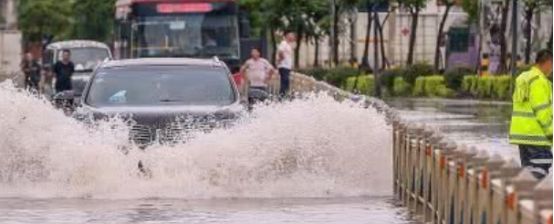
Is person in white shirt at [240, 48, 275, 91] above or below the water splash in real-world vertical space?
below

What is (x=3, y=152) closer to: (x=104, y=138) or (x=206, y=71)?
(x=104, y=138)

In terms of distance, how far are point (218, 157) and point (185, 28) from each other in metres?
23.1

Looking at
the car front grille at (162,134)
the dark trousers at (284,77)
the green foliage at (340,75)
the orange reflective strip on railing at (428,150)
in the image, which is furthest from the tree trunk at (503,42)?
the orange reflective strip on railing at (428,150)

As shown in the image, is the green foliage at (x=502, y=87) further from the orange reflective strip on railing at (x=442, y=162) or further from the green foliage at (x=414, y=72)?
the orange reflective strip on railing at (x=442, y=162)

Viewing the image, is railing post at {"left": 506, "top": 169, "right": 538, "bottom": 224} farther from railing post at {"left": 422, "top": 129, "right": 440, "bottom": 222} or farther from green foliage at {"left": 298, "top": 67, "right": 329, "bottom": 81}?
green foliage at {"left": 298, "top": 67, "right": 329, "bottom": 81}

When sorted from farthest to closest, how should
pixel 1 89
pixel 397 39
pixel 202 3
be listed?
pixel 397 39 < pixel 202 3 < pixel 1 89

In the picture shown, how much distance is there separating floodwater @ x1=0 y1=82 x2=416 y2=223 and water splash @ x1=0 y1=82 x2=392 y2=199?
10 mm

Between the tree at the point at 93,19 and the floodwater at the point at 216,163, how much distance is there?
6913cm

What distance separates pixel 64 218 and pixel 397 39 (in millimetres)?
68634

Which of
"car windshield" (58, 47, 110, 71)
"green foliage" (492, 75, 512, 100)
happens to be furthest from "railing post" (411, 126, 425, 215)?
"car windshield" (58, 47, 110, 71)

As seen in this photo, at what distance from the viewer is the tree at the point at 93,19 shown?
90938mm

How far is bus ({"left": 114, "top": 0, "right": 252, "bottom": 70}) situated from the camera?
40656mm

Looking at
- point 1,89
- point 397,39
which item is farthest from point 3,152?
point 397,39

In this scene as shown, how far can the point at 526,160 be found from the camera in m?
15.2
